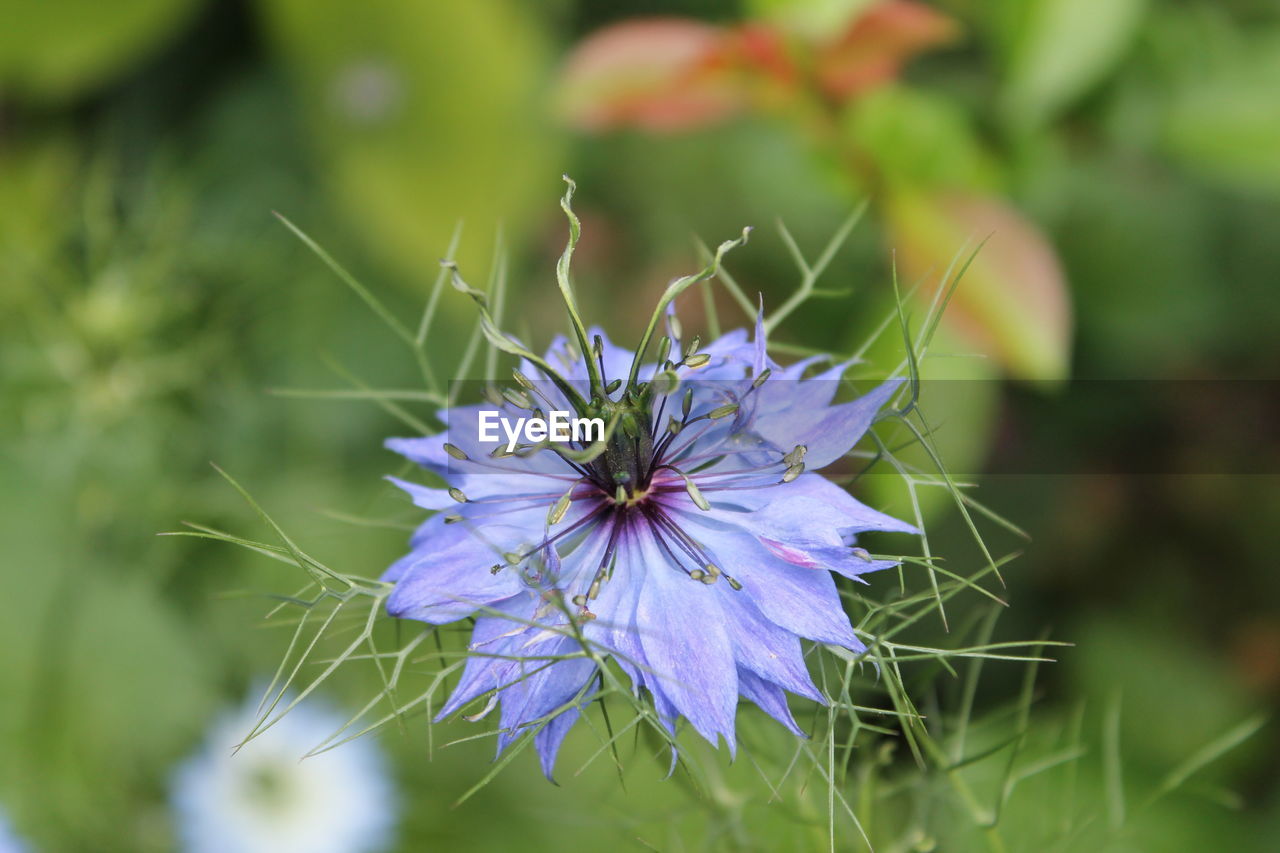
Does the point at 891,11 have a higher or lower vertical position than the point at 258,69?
higher

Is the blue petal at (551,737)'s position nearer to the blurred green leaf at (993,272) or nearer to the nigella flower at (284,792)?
the blurred green leaf at (993,272)

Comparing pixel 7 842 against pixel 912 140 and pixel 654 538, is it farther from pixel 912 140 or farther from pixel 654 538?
pixel 912 140

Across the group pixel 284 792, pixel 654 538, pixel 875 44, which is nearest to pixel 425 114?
pixel 875 44

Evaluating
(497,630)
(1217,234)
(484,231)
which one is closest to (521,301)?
(484,231)

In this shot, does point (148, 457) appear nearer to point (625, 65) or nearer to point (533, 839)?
point (533, 839)

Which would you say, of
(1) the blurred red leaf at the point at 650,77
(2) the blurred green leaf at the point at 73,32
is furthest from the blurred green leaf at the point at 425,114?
(1) the blurred red leaf at the point at 650,77

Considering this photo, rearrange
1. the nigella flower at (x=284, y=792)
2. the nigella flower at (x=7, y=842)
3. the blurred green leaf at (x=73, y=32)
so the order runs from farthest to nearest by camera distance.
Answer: the blurred green leaf at (x=73, y=32) < the nigella flower at (x=284, y=792) < the nigella flower at (x=7, y=842)

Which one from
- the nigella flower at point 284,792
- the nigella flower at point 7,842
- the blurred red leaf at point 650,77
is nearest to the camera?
the nigella flower at point 7,842
